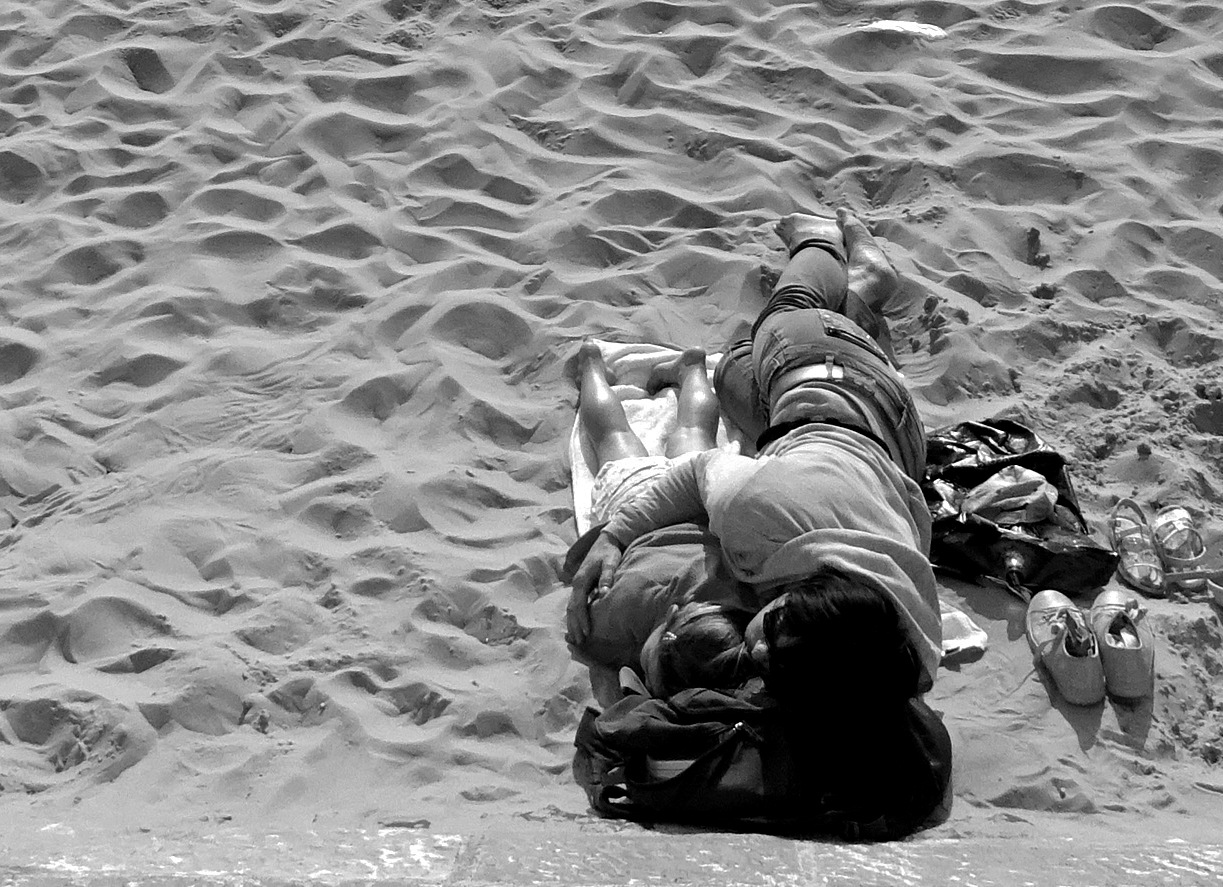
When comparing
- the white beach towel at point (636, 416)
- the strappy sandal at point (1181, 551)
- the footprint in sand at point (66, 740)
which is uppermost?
the footprint in sand at point (66, 740)

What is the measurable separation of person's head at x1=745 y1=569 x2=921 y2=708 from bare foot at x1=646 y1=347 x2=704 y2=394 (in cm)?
144

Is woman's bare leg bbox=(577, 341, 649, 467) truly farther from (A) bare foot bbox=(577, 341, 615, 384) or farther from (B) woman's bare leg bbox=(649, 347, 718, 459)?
(B) woman's bare leg bbox=(649, 347, 718, 459)

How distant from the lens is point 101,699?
11.5ft

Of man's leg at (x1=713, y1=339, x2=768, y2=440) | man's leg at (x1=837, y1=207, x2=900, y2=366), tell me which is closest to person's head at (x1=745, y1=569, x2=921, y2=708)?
man's leg at (x1=713, y1=339, x2=768, y2=440)

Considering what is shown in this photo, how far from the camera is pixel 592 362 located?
4.55m

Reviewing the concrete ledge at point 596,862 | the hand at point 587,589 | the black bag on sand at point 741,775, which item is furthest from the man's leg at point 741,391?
the concrete ledge at point 596,862

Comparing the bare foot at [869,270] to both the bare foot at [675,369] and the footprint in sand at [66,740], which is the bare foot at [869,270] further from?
the footprint in sand at [66,740]

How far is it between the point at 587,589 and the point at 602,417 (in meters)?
0.76

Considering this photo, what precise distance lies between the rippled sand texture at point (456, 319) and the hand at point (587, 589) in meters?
0.10

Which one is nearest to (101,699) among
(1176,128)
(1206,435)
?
(1206,435)

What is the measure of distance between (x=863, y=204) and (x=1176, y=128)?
4.61 feet

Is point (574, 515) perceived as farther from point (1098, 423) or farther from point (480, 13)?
point (480, 13)

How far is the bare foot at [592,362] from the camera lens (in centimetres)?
454

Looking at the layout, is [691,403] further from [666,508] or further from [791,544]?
[791,544]
